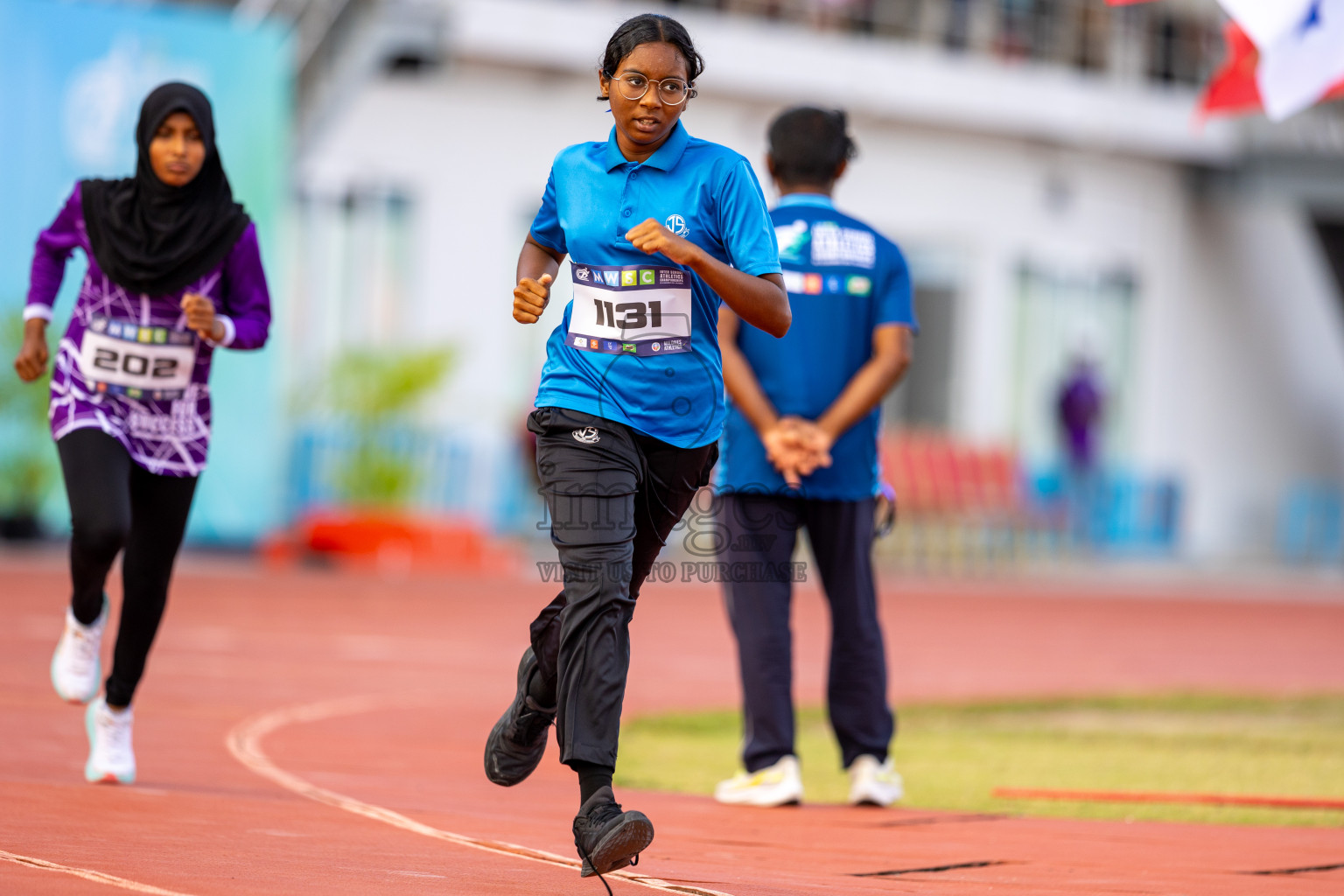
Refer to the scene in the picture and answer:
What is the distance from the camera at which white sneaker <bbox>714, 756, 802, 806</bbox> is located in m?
6.41

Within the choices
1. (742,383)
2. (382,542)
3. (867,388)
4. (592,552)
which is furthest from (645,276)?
(382,542)

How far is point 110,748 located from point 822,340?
2.71 metres

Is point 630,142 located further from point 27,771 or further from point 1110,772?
point 1110,772

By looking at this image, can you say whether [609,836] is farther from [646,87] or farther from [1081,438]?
[1081,438]

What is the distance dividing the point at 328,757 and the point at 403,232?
1575cm

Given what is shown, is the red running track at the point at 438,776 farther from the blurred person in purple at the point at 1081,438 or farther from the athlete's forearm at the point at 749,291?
the blurred person in purple at the point at 1081,438

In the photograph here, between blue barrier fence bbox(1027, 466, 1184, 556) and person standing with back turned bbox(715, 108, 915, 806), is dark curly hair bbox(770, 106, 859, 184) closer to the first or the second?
person standing with back turned bbox(715, 108, 915, 806)


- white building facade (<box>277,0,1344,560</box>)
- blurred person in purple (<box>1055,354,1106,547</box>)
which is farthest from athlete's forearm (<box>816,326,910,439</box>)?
blurred person in purple (<box>1055,354,1106,547</box>)

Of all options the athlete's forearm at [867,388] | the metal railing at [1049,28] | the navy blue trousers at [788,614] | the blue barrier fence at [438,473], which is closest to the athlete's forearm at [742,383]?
the athlete's forearm at [867,388]

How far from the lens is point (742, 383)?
6.59 m

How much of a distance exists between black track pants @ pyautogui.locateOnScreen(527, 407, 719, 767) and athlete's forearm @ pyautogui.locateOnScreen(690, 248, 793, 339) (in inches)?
15.2

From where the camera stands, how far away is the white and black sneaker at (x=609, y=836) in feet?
13.6

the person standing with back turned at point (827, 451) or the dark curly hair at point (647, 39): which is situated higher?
the dark curly hair at point (647, 39)

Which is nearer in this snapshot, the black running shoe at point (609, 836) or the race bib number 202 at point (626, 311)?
the black running shoe at point (609, 836)
